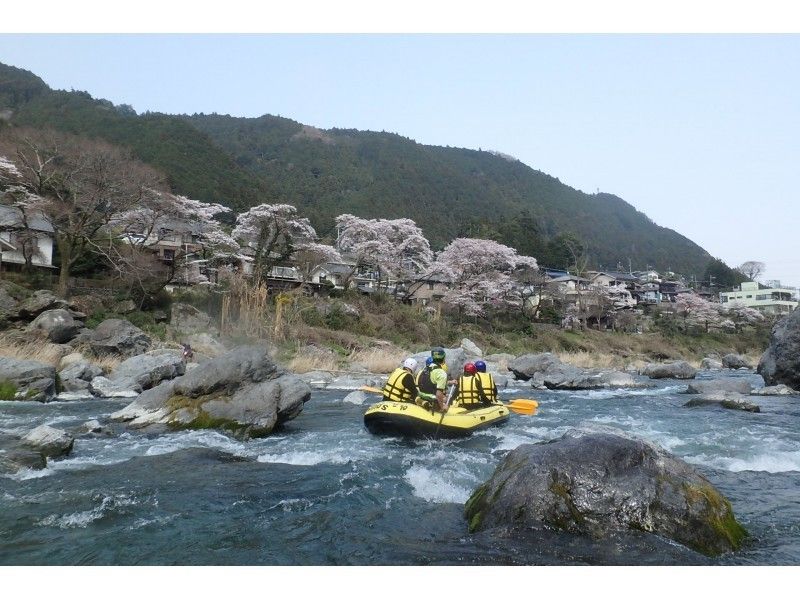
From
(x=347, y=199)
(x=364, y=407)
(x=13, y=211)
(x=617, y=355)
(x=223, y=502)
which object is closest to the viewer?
(x=223, y=502)

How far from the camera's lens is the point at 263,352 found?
1042 cm

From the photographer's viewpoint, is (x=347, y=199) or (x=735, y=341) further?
(x=347, y=199)

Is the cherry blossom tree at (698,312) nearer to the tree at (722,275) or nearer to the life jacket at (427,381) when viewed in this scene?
the tree at (722,275)

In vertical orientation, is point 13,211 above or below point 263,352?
above

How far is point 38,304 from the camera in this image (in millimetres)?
18844

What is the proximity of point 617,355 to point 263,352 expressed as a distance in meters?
29.1

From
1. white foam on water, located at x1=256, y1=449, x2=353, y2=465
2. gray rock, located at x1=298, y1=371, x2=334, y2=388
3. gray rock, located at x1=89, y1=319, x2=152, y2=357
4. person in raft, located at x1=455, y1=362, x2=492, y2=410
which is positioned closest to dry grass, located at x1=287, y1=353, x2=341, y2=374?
gray rock, located at x1=298, y1=371, x2=334, y2=388

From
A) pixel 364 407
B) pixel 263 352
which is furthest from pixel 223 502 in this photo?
pixel 364 407

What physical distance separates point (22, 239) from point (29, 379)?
14469 mm

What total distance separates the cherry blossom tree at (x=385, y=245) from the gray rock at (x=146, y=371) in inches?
715

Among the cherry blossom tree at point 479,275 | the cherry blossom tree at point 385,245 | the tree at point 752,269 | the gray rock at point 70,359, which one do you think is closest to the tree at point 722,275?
the tree at point 752,269

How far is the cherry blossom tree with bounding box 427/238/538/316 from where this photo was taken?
35844 mm

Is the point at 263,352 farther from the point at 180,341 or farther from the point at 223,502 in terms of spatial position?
the point at 180,341

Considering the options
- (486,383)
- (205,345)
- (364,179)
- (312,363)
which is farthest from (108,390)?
(364,179)
